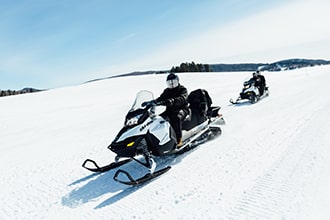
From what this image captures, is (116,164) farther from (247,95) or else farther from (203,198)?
(247,95)

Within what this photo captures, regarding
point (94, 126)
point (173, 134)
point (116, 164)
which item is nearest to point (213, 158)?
point (173, 134)

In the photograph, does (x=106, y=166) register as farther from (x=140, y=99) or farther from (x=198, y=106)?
(x=198, y=106)

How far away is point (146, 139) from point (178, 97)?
1140mm

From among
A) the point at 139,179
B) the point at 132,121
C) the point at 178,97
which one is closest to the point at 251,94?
the point at 178,97

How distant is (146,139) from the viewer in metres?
4.64

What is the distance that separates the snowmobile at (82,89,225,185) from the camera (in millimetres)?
4375

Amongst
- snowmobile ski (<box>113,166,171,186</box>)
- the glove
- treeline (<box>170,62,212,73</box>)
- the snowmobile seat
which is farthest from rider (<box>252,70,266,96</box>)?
treeline (<box>170,62,212,73</box>)

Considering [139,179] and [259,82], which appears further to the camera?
[259,82]

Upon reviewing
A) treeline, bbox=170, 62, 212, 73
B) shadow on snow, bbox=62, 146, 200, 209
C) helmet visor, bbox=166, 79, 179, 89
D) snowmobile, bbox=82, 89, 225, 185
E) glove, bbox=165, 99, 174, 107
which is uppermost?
treeline, bbox=170, 62, 212, 73

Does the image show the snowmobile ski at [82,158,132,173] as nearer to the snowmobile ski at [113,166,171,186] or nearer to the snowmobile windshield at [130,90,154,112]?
the snowmobile ski at [113,166,171,186]

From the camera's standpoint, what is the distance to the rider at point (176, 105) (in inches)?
207

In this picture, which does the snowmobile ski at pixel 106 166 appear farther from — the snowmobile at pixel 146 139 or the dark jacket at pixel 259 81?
the dark jacket at pixel 259 81

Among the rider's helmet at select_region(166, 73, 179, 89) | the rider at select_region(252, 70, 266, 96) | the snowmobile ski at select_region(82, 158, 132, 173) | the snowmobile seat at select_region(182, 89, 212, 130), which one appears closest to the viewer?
the snowmobile ski at select_region(82, 158, 132, 173)

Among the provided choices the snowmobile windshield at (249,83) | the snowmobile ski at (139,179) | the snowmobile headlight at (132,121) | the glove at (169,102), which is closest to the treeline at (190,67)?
the snowmobile windshield at (249,83)
